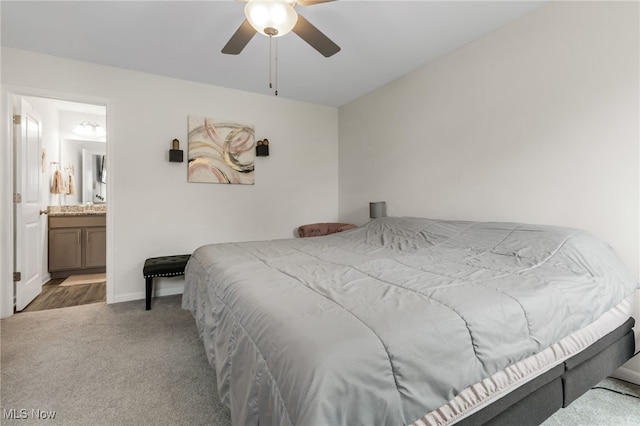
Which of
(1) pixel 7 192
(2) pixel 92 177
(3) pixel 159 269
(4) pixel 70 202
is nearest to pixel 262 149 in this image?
(3) pixel 159 269

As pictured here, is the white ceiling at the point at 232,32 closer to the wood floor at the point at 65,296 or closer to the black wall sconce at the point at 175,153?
the black wall sconce at the point at 175,153

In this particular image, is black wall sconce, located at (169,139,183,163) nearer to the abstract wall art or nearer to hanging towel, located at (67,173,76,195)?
the abstract wall art

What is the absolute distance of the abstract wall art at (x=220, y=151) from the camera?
3506 mm

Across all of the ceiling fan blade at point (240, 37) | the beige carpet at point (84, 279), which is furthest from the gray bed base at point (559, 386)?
the beige carpet at point (84, 279)

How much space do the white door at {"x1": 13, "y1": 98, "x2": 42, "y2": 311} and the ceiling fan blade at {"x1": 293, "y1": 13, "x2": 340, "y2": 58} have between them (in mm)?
2959

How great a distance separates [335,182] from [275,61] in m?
1.98

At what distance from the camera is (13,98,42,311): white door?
2.88m

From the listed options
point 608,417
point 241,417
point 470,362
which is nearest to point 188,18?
point 241,417

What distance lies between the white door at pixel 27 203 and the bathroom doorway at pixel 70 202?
92 mm

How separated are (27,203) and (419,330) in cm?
402

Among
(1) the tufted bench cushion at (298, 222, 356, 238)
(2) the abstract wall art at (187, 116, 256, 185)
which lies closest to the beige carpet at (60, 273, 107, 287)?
(2) the abstract wall art at (187, 116, 256, 185)

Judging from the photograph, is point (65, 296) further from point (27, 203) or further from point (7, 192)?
point (7, 192)

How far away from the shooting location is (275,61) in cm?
300

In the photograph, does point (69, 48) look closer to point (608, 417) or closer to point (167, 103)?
point (167, 103)
